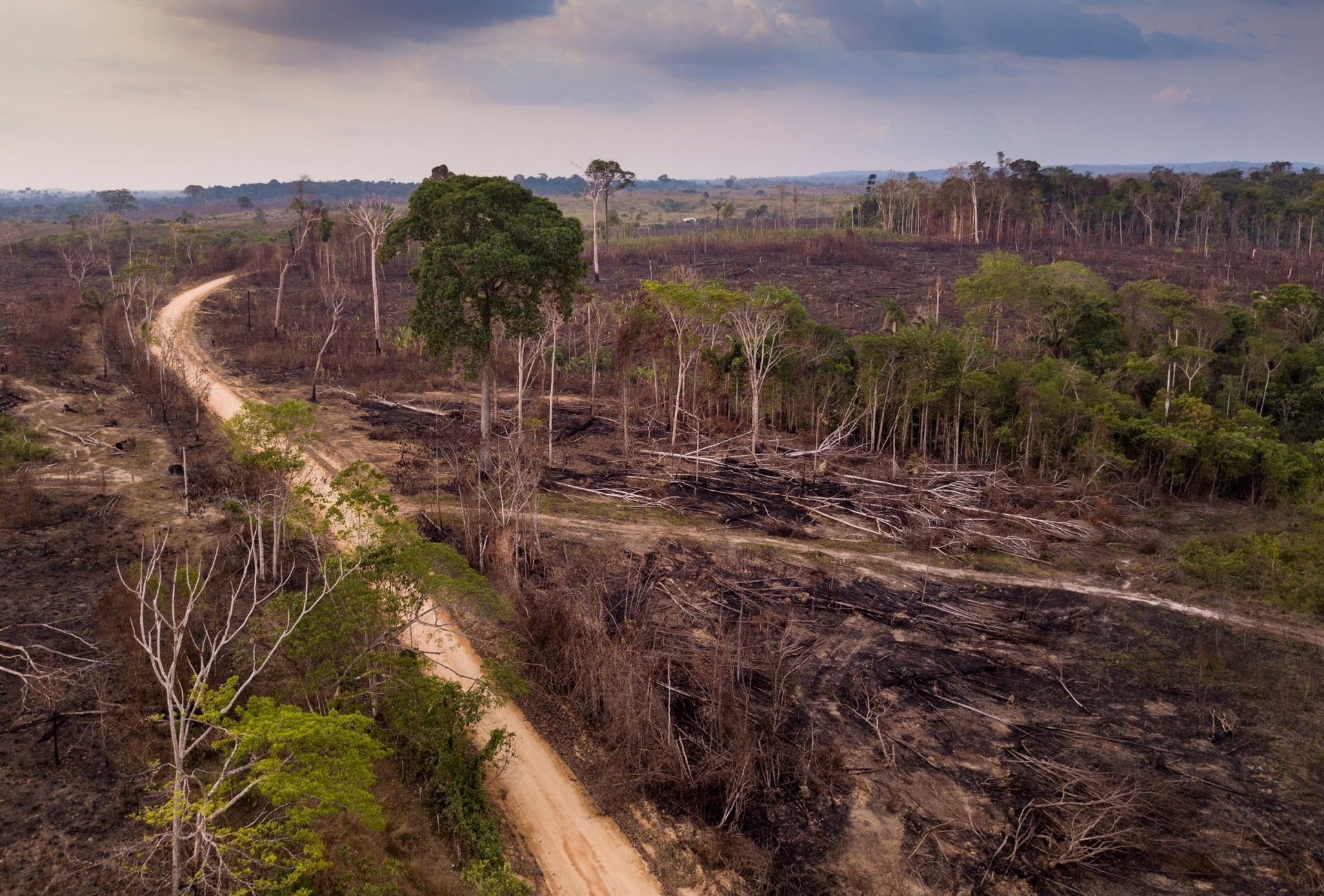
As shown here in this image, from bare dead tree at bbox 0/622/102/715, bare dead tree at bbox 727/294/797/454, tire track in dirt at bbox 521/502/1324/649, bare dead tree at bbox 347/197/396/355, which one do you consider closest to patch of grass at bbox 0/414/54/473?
bare dead tree at bbox 0/622/102/715

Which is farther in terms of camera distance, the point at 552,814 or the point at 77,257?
the point at 77,257

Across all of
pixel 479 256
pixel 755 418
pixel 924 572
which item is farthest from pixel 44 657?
pixel 755 418

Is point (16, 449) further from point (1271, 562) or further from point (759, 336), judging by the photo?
point (1271, 562)

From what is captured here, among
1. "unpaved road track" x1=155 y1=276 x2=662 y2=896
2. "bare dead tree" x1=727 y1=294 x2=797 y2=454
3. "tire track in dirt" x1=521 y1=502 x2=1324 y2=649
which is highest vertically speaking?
"bare dead tree" x1=727 y1=294 x2=797 y2=454

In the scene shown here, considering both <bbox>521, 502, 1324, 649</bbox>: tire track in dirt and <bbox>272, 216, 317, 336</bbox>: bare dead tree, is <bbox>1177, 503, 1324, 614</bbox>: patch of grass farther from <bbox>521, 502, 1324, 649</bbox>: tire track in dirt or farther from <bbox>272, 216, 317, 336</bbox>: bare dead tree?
<bbox>272, 216, 317, 336</bbox>: bare dead tree

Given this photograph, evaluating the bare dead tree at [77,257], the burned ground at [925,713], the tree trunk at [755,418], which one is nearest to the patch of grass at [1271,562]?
the burned ground at [925,713]

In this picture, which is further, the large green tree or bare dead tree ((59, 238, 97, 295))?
bare dead tree ((59, 238, 97, 295))

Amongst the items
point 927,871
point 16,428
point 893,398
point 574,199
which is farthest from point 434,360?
point 574,199
